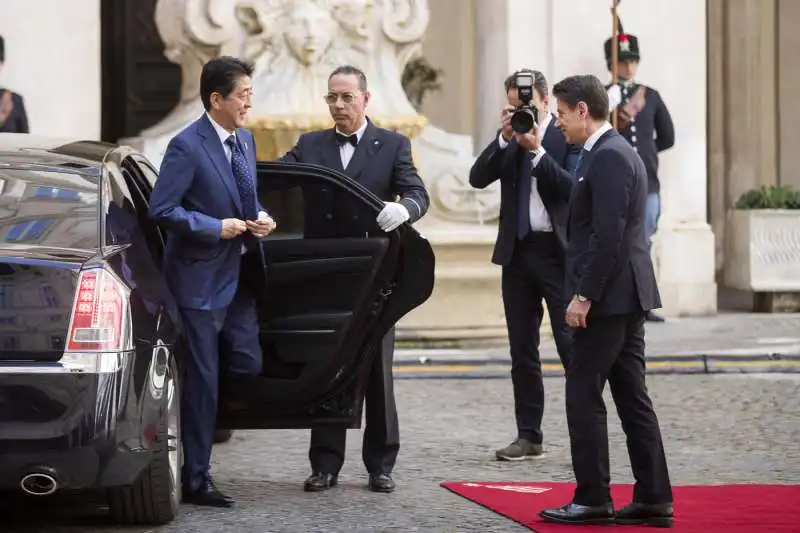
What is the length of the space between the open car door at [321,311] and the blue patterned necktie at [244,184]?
0.61 ft

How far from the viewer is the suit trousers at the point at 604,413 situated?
7.66 metres

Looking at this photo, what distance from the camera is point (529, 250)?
375 inches

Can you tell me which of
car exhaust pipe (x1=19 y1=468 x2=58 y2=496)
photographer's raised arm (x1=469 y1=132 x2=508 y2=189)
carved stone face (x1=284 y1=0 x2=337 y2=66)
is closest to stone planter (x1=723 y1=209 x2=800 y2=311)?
carved stone face (x1=284 y1=0 x2=337 y2=66)

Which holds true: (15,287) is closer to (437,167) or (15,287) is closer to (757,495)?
(757,495)

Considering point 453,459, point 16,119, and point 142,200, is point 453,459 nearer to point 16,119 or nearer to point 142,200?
point 142,200

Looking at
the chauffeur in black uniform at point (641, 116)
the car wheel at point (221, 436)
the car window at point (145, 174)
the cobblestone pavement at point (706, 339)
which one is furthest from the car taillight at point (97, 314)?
the chauffeur in black uniform at point (641, 116)

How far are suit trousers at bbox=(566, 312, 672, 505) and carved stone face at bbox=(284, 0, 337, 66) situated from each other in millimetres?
7303

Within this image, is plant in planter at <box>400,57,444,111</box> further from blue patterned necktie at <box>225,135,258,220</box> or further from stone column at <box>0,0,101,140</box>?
blue patterned necktie at <box>225,135,258,220</box>

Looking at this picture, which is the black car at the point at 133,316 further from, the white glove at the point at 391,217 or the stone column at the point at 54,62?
the stone column at the point at 54,62

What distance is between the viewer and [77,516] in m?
7.77

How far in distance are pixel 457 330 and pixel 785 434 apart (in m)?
4.44

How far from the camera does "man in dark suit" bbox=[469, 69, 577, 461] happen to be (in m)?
9.44

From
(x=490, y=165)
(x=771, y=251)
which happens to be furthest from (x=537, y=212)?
(x=771, y=251)

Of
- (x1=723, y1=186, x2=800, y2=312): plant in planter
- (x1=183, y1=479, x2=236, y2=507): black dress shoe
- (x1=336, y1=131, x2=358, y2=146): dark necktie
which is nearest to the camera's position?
(x1=183, y1=479, x2=236, y2=507): black dress shoe
